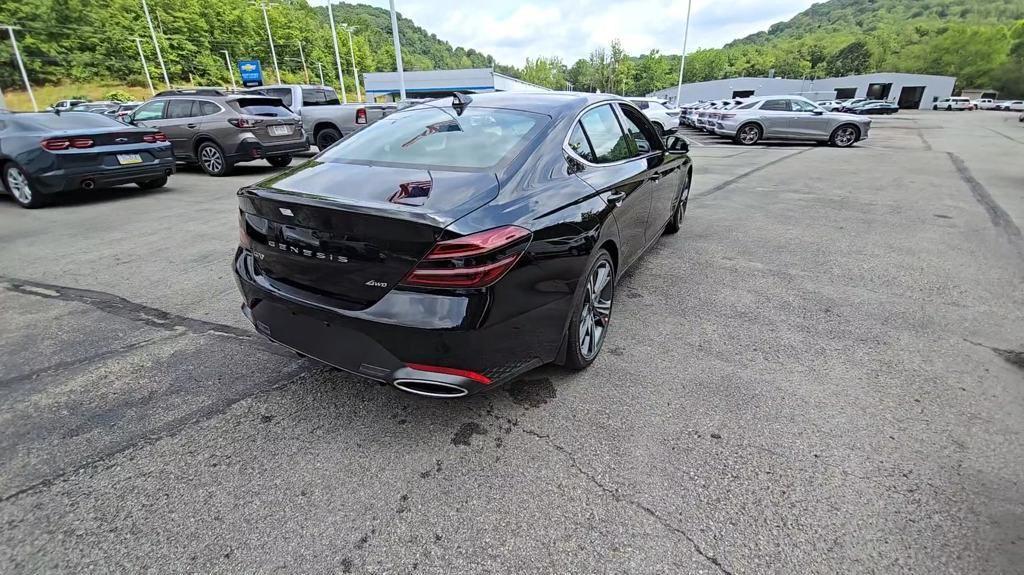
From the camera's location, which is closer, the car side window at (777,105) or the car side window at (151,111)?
the car side window at (151,111)

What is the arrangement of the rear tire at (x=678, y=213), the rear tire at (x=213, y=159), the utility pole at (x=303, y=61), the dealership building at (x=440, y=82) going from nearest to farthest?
the rear tire at (x=678, y=213), the rear tire at (x=213, y=159), the dealership building at (x=440, y=82), the utility pole at (x=303, y=61)

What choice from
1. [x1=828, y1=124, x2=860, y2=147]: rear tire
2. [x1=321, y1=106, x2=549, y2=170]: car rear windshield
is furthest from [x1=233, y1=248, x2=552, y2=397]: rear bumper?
[x1=828, y1=124, x2=860, y2=147]: rear tire

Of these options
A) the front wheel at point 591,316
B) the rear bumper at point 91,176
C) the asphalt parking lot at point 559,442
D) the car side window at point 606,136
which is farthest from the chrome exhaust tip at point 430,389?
the rear bumper at point 91,176

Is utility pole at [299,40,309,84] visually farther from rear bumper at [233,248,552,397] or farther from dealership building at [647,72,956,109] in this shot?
rear bumper at [233,248,552,397]

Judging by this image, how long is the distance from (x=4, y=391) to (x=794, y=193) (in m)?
9.58

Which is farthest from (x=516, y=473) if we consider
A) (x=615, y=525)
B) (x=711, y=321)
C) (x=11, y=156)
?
(x=11, y=156)

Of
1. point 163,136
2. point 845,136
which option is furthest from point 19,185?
point 845,136

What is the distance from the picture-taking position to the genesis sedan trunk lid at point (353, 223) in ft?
6.38

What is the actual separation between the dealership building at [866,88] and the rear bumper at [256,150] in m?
70.1

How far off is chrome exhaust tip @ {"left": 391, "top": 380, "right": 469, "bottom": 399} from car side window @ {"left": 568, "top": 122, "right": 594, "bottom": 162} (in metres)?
1.55

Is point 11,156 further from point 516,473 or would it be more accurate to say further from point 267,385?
point 516,473

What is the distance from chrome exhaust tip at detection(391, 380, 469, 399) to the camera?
2016 millimetres

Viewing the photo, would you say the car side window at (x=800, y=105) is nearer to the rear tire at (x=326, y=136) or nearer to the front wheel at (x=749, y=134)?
the front wheel at (x=749, y=134)

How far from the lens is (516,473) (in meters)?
2.10
